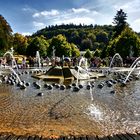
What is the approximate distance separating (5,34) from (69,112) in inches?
3148

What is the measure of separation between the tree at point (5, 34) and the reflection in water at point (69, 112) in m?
70.0

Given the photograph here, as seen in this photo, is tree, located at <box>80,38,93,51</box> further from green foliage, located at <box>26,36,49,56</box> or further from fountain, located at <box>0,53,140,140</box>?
fountain, located at <box>0,53,140,140</box>

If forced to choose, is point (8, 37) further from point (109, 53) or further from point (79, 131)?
point (79, 131)

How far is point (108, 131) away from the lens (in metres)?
9.91

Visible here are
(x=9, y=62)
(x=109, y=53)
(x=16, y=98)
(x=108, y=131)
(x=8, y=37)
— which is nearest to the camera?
(x=108, y=131)

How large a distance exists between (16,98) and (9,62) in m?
35.3

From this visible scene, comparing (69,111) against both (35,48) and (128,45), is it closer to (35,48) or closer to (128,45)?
(128,45)

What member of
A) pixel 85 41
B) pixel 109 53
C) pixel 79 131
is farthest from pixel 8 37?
pixel 85 41

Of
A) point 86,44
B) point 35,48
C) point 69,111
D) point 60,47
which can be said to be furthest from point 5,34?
point 86,44

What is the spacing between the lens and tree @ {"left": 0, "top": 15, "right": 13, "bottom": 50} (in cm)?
8669

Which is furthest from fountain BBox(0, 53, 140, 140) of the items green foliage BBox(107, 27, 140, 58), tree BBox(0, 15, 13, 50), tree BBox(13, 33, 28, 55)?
tree BBox(13, 33, 28, 55)

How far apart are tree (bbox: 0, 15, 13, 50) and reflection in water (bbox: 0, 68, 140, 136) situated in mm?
70049

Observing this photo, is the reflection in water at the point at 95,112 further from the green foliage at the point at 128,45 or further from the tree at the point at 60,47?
the tree at the point at 60,47

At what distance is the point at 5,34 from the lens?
90.0 meters
